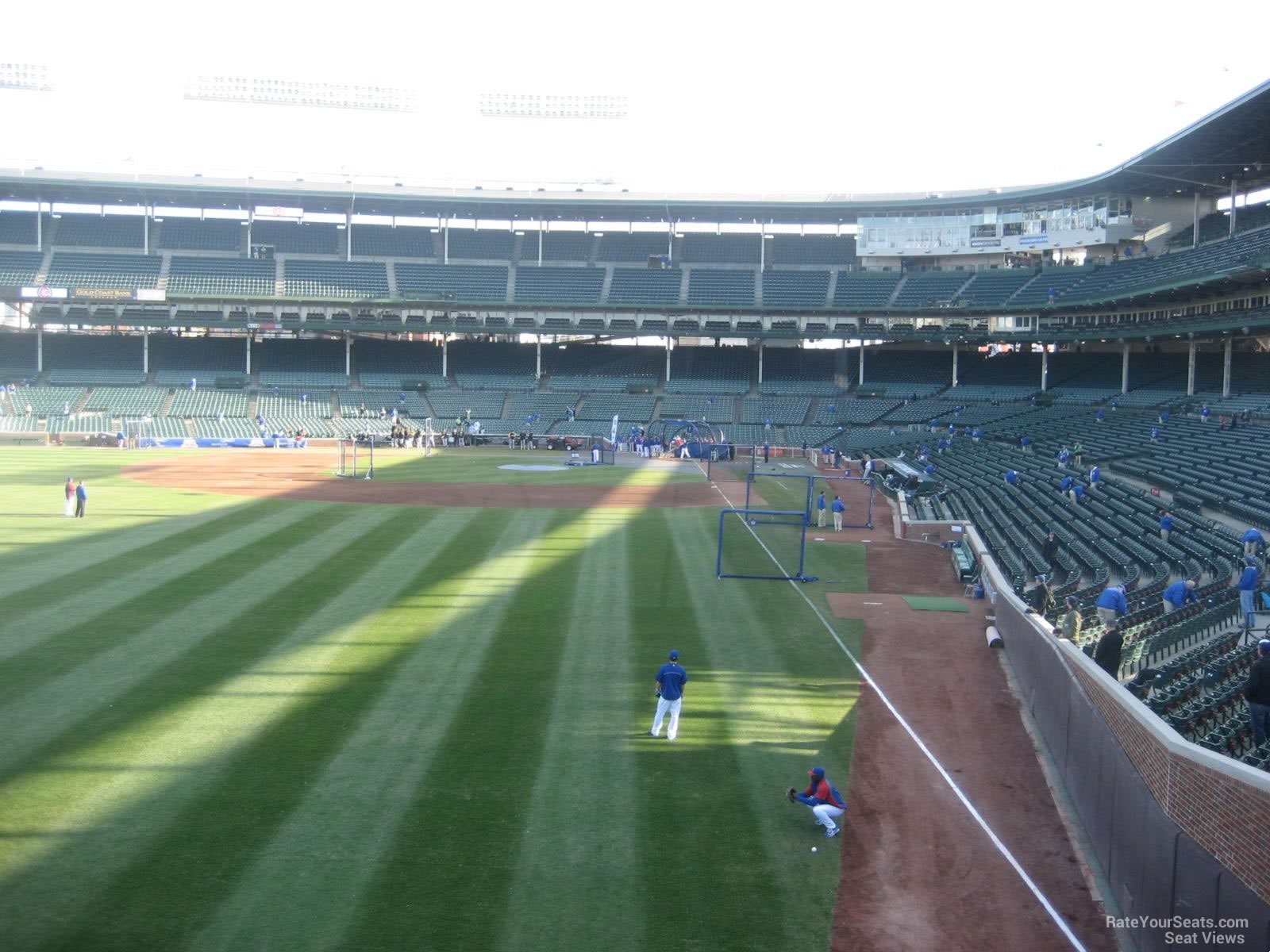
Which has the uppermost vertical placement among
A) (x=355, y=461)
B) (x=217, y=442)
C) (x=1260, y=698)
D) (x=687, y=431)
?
(x=687, y=431)

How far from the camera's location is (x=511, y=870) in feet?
34.5

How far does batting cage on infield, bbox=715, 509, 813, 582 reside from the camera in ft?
83.7

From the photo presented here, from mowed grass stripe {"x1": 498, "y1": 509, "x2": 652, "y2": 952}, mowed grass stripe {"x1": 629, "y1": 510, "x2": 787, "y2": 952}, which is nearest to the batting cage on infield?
mowed grass stripe {"x1": 498, "y1": 509, "x2": 652, "y2": 952}

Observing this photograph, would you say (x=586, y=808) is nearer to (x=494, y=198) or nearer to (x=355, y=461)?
(x=355, y=461)

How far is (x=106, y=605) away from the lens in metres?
20.0

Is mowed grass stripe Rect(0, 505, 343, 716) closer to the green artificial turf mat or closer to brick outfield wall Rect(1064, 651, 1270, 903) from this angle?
brick outfield wall Rect(1064, 651, 1270, 903)

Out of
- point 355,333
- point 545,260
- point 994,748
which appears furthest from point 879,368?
point 994,748

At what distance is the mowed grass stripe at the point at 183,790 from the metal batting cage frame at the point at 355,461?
26.6 meters

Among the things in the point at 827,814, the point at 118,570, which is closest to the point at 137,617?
the point at 118,570

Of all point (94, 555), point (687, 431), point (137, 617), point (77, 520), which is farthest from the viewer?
point (687, 431)

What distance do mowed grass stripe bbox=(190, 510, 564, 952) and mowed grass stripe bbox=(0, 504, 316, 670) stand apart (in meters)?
4.40

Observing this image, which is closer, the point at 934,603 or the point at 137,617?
the point at 137,617

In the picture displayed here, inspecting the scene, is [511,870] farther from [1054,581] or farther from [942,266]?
[942,266]

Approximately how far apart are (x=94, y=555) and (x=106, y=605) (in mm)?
5601
